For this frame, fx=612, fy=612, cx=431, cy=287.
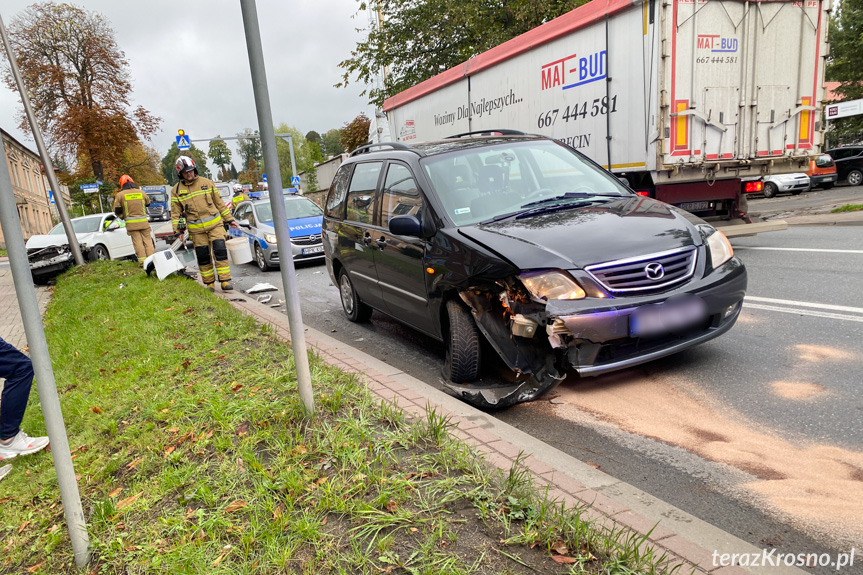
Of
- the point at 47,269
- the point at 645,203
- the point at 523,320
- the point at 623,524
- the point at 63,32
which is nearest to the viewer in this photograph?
the point at 623,524

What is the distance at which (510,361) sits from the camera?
159 inches

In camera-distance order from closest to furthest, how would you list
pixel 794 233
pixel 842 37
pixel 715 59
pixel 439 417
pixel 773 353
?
pixel 439 417 < pixel 773 353 < pixel 715 59 < pixel 794 233 < pixel 842 37

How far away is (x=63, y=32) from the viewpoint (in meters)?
37.0

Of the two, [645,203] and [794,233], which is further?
[794,233]

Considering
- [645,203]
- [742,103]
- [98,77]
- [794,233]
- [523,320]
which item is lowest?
[794,233]

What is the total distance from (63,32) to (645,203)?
42634 mm

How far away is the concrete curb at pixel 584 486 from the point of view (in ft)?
7.50

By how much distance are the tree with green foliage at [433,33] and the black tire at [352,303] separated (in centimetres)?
1576

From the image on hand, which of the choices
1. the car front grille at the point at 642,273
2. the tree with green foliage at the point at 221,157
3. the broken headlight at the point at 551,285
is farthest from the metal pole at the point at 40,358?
the tree with green foliage at the point at 221,157

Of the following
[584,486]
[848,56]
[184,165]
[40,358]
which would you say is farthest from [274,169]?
[848,56]

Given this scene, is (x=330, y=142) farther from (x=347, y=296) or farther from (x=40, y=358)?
(x=40, y=358)

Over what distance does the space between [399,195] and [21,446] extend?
3.42m

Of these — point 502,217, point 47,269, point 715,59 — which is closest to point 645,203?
point 502,217

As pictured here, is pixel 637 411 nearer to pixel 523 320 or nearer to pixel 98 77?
pixel 523 320
